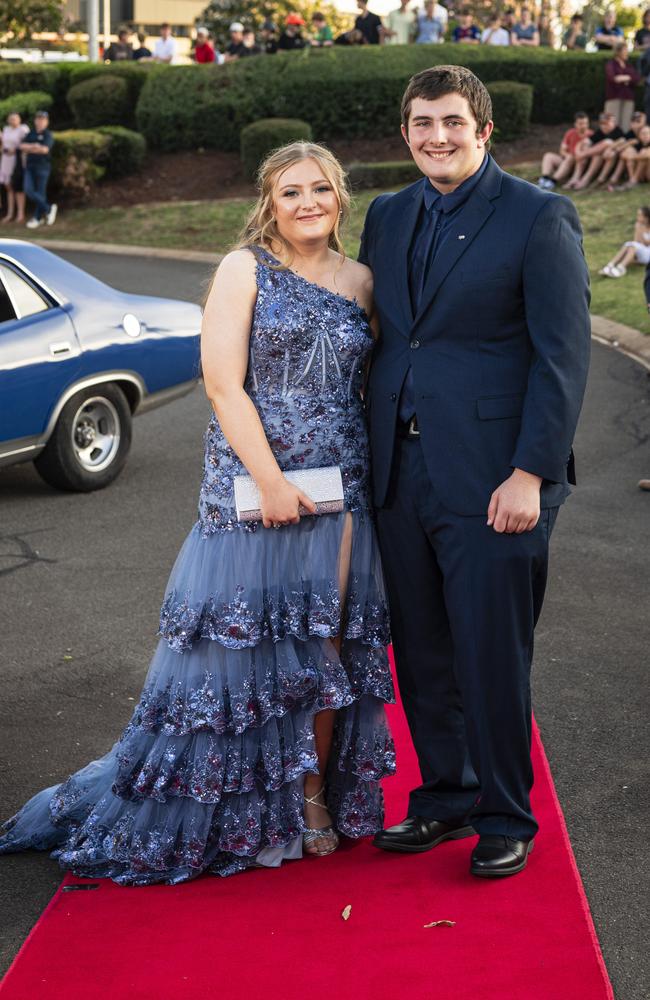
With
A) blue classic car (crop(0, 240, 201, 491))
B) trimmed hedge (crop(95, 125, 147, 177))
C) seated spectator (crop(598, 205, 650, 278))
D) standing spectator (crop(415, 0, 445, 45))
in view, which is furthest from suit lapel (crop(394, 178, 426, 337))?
standing spectator (crop(415, 0, 445, 45))

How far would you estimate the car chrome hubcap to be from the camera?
27.8ft

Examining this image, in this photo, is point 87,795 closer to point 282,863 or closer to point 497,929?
point 282,863

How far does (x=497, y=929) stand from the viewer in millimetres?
3596

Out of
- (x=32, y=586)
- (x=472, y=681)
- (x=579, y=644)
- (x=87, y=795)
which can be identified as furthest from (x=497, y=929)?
(x=32, y=586)

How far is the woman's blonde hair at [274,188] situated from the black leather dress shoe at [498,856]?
1781 millimetres

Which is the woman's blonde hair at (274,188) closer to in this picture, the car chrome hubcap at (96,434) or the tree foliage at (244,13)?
the car chrome hubcap at (96,434)

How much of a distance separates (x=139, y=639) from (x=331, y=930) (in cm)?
263

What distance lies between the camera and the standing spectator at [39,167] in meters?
22.5

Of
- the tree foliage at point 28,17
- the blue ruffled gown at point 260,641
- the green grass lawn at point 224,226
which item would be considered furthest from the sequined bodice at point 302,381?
the tree foliage at point 28,17

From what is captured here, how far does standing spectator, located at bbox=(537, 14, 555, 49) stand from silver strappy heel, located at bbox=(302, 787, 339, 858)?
Result: 134 feet

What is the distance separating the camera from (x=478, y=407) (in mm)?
3738

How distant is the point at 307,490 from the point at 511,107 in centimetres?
2172

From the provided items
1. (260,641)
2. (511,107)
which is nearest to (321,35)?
(511,107)

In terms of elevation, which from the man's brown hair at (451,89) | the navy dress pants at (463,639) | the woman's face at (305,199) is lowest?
the navy dress pants at (463,639)
